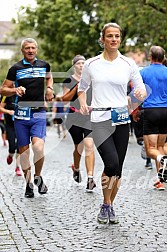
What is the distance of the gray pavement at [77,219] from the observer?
5.87m

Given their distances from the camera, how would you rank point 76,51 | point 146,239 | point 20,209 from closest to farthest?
point 146,239 < point 20,209 < point 76,51

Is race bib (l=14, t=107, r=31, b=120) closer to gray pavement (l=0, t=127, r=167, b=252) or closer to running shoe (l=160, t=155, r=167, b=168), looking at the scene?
gray pavement (l=0, t=127, r=167, b=252)

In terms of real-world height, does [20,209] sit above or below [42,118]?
below

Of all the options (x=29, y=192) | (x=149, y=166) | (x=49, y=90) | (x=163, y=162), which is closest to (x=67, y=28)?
(x=149, y=166)

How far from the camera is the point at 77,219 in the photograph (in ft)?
23.4

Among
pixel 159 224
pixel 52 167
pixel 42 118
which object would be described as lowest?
pixel 52 167

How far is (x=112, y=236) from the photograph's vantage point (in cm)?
624

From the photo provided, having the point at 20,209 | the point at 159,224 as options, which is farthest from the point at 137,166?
the point at 159,224

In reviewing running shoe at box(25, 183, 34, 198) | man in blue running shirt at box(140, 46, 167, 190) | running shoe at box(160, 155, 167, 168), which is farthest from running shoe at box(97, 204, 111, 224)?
man in blue running shirt at box(140, 46, 167, 190)

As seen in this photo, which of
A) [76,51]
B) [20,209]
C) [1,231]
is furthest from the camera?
[76,51]

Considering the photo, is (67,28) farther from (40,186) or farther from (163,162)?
(163,162)

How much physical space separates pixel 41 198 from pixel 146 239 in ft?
9.57

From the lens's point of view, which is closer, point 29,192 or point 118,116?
point 118,116

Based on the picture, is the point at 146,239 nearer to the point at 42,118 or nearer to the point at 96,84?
the point at 96,84
